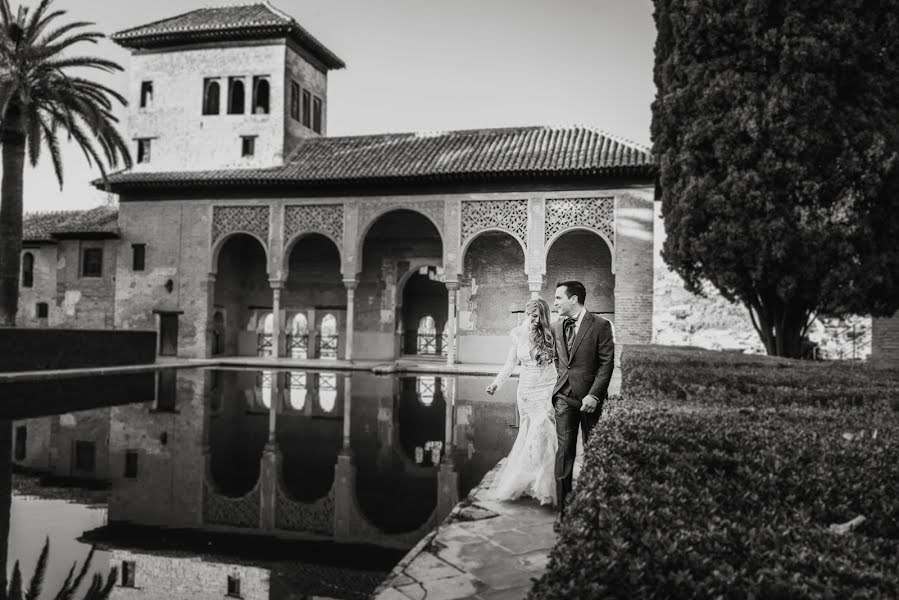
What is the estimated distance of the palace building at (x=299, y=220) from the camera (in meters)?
21.8

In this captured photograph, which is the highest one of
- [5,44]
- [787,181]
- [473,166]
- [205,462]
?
[5,44]

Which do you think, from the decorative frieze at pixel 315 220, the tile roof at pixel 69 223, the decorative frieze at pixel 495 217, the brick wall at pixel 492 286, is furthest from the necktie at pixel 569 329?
the tile roof at pixel 69 223

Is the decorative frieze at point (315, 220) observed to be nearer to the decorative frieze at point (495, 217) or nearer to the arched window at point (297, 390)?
the decorative frieze at point (495, 217)

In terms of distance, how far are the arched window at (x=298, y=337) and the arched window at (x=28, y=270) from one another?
11.5 metres

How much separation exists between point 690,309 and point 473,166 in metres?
8.00

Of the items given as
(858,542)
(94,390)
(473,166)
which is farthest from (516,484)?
(473,166)

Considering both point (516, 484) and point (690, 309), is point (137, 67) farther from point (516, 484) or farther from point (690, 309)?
point (516, 484)

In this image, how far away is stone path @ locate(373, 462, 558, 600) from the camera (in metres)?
3.38

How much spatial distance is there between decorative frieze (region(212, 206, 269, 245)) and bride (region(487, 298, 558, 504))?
19.8 metres

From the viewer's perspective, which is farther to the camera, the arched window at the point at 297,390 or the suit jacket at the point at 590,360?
the arched window at the point at 297,390

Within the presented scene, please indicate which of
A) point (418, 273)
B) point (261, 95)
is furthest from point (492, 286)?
point (261, 95)

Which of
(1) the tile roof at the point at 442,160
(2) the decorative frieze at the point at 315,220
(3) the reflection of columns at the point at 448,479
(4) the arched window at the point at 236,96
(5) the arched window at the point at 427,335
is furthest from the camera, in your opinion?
(5) the arched window at the point at 427,335

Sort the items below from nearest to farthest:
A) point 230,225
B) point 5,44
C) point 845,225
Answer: point 845,225 → point 5,44 → point 230,225

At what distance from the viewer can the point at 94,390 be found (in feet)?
44.0
